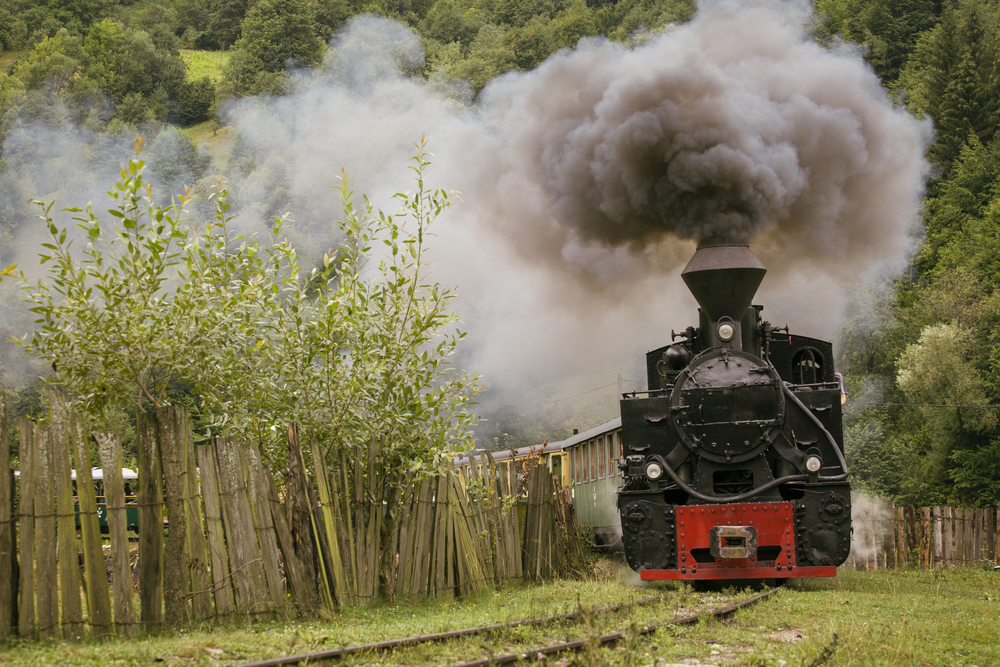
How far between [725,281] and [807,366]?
5.88ft

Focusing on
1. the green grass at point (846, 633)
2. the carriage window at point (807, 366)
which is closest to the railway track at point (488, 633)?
the green grass at point (846, 633)

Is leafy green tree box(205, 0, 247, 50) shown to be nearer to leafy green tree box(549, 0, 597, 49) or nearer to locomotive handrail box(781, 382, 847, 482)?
leafy green tree box(549, 0, 597, 49)

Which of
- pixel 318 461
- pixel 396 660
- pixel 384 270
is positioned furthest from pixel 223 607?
pixel 384 270

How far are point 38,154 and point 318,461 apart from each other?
4577 centimetres

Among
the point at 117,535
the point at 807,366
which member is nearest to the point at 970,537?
the point at 807,366

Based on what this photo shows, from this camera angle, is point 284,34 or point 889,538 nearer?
point 889,538

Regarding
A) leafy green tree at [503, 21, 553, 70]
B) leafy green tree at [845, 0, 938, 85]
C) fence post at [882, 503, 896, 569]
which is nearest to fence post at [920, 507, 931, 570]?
fence post at [882, 503, 896, 569]

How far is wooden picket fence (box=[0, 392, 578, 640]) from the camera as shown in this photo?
15.2 feet

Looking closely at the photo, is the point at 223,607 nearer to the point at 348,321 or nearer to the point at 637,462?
the point at 348,321

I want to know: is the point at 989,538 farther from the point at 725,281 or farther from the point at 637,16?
the point at 637,16

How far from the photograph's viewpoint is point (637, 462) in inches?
321

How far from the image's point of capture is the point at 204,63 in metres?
73.1

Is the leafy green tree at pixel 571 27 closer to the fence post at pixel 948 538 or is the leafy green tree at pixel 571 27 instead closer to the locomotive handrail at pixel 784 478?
the fence post at pixel 948 538

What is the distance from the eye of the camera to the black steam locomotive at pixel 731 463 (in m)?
7.63
